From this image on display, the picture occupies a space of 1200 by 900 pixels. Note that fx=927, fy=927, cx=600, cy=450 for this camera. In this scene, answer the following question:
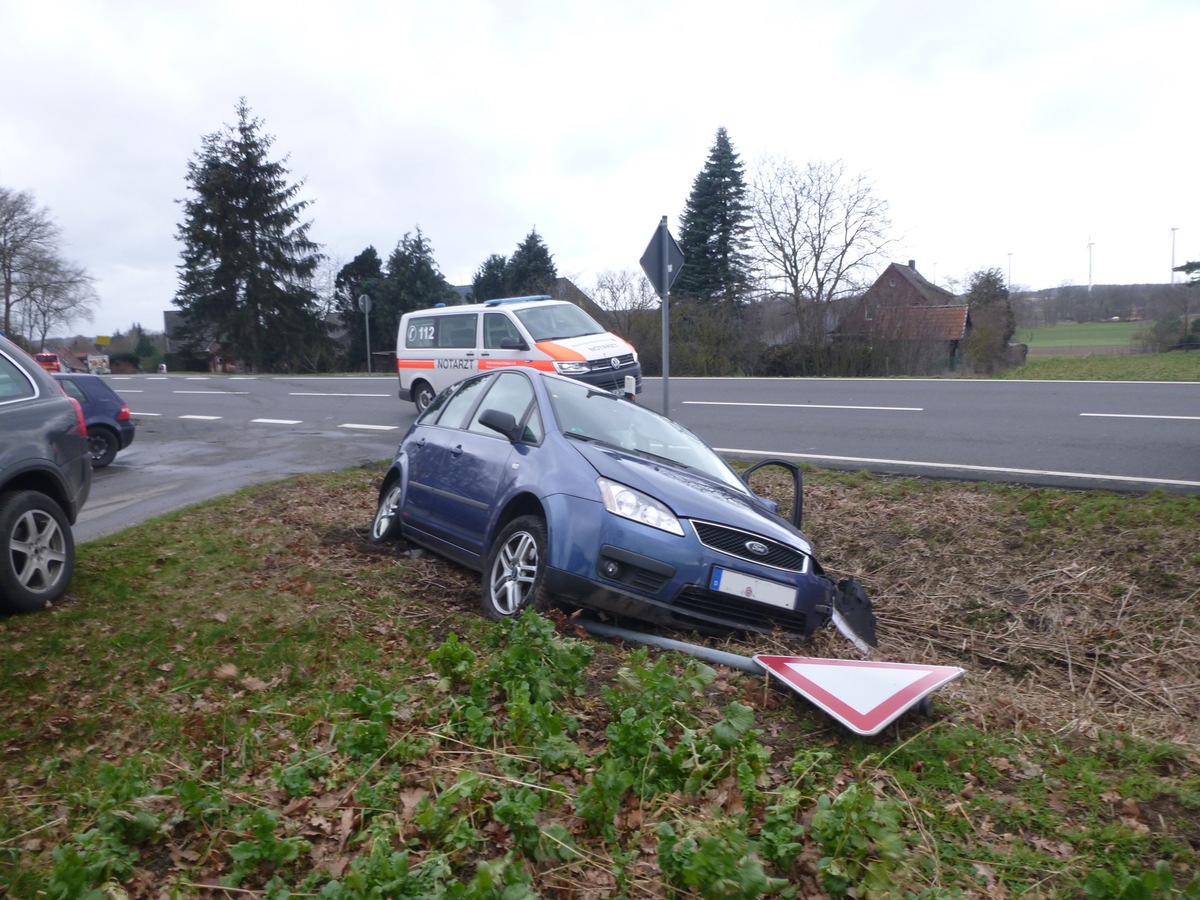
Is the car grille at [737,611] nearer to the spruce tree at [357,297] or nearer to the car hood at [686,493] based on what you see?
the car hood at [686,493]

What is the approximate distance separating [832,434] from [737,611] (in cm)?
785

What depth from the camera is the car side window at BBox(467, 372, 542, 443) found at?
232 inches

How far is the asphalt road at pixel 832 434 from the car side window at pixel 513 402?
2640mm

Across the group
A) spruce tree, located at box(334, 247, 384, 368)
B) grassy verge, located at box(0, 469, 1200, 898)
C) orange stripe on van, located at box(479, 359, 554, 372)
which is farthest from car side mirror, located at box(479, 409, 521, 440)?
spruce tree, located at box(334, 247, 384, 368)

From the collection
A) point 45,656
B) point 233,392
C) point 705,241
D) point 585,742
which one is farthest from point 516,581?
point 705,241

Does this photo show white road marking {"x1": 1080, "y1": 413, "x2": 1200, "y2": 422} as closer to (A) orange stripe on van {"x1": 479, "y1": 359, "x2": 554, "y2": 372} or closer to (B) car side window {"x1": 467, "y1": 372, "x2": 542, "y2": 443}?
(A) orange stripe on van {"x1": 479, "y1": 359, "x2": 554, "y2": 372}

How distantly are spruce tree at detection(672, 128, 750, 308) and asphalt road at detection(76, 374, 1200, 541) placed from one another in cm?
2178

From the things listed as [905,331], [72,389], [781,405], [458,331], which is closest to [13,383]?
[72,389]

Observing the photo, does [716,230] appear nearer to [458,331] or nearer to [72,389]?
[458,331]

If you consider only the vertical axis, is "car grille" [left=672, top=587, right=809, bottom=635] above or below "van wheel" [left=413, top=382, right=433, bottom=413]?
below

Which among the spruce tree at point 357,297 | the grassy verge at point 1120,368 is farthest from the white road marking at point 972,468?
the spruce tree at point 357,297

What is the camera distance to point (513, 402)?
21.0 ft

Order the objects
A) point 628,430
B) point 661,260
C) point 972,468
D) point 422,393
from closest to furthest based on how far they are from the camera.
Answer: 1. point 628,430
2. point 972,468
3. point 661,260
4. point 422,393

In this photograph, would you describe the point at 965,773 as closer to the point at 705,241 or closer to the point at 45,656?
the point at 45,656
